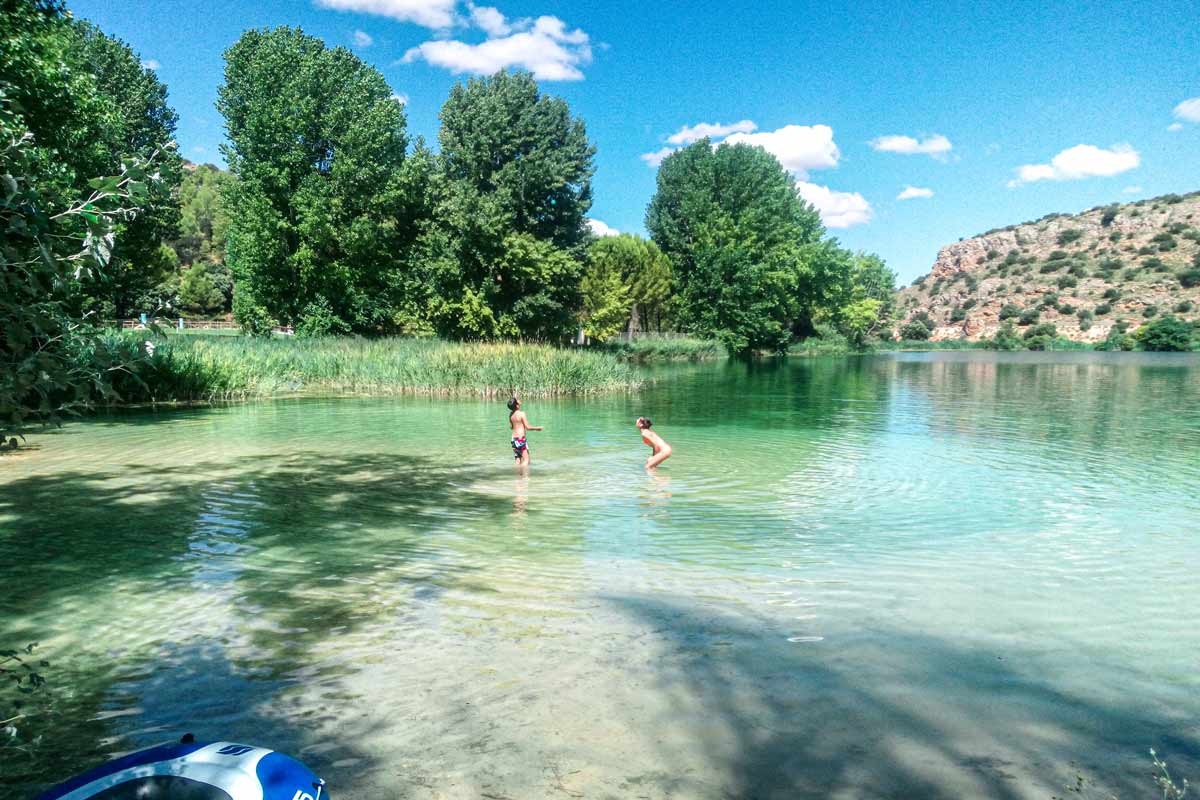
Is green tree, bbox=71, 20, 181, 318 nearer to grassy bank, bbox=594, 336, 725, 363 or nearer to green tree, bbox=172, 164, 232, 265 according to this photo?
grassy bank, bbox=594, 336, 725, 363

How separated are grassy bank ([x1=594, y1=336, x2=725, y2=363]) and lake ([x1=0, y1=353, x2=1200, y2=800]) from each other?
A: 45424 millimetres

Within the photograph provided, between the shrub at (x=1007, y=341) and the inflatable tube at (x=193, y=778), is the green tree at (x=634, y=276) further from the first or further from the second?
the shrub at (x=1007, y=341)

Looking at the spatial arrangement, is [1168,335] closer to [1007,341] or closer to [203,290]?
[1007,341]

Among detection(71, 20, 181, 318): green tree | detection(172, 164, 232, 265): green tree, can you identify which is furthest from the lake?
detection(172, 164, 232, 265): green tree

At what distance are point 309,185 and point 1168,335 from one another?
10377 centimetres

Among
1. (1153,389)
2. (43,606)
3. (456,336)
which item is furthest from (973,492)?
(456,336)

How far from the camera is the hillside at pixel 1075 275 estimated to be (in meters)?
118

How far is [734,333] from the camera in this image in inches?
2837

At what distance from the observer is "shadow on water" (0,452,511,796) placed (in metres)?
4.92

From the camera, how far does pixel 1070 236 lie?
150 meters

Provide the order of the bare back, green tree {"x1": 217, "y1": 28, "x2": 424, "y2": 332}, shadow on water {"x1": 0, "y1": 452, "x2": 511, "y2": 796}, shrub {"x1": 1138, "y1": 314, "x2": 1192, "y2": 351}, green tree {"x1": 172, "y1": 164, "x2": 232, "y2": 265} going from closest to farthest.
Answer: shadow on water {"x1": 0, "y1": 452, "x2": 511, "y2": 796}, the bare back, green tree {"x1": 217, "y1": 28, "x2": 424, "y2": 332}, shrub {"x1": 1138, "y1": 314, "x2": 1192, "y2": 351}, green tree {"x1": 172, "y1": 164, "x2": 232, "y2": 265}

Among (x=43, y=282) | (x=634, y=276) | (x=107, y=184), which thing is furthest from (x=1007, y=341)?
(x=43, y=282)

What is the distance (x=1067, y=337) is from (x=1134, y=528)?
12669cm

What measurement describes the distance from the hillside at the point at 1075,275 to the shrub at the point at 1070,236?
18cm
